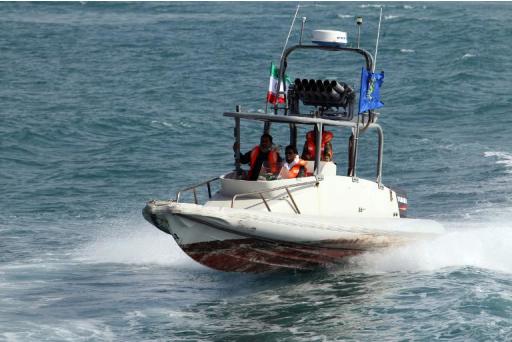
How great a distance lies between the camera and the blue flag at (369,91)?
52.9 feet

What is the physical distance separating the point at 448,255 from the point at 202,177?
9.18 metres

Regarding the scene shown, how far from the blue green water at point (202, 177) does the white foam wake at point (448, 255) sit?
0.03 m

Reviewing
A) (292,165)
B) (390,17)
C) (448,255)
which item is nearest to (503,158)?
(448,255)

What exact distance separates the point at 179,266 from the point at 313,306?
325cm

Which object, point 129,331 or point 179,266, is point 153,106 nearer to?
point 179,266

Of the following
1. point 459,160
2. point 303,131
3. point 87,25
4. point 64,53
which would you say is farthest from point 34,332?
point 87,25

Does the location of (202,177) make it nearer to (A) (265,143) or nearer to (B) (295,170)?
(A) (265,143)

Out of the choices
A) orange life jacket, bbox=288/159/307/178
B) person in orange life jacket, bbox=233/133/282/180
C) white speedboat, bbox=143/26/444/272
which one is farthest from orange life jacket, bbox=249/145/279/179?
orange life jacket, bbox=288/159/307/178

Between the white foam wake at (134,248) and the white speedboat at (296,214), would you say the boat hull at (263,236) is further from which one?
the white foam wake at (134,248)

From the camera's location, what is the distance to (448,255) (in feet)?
55.5

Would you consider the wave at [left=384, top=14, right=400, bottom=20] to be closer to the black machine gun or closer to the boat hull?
the black machine gun

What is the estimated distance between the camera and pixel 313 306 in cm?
1487

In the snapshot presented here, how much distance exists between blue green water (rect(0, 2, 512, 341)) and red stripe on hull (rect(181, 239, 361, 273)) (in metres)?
0.33

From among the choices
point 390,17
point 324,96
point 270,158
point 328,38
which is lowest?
point 390,17
